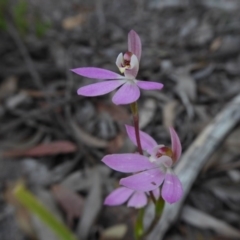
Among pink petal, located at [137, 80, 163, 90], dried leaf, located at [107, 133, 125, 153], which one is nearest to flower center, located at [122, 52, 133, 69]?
pink petal, located at [137, 80, 163, 90]

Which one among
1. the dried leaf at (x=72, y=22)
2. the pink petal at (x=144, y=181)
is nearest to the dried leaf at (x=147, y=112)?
the pink petal at (x=144, y=181)

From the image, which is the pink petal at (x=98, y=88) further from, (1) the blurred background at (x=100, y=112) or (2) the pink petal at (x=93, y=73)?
(1) the blurred background at (x=100, y=112)

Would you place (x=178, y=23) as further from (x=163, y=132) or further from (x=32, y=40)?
(x=163, y=132)

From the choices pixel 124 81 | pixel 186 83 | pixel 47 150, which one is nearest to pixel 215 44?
pixel 186 83

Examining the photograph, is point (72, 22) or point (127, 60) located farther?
point (72, 22)

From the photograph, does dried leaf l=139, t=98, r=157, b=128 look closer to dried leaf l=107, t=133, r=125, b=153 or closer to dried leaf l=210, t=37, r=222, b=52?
dried leaf l=107, t=133, r=125, b=153

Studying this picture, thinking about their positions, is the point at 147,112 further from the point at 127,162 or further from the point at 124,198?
the point at 127,162
